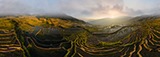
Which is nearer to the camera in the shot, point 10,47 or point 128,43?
point 10,47

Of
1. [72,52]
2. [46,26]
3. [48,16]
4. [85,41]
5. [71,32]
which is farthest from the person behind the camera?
[48,16]

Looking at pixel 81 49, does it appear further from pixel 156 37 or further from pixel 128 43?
Result: pixel 156 37

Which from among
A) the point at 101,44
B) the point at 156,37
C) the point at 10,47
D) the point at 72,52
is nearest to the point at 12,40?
the point at 10,47

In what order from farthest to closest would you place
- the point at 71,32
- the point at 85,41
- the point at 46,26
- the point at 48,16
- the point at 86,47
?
the point at 48,16 → the point at 46,26 → the point at 71,32 → the point at 85,41 → the point at 86,47

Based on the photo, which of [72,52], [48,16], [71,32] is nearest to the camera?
[72,52]

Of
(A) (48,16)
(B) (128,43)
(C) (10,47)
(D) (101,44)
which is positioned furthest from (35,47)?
(A) (48,16)

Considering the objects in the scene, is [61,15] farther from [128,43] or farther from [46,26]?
[128,43]

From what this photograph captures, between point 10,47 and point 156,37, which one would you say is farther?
point 156,37
